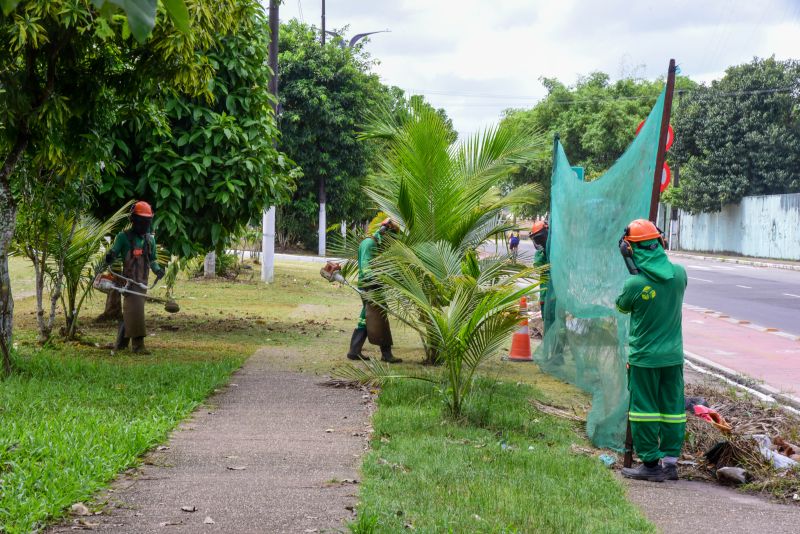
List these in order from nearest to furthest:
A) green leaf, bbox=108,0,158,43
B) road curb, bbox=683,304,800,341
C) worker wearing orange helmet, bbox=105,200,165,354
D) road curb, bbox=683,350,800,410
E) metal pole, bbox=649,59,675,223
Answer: green leaf, bbox=108,0,158,43, metal pole, bbox=649,59,675,223, road curb, bbox=683,350,800,410, worker wearing orange helmet, bbox=105,200,165,354, road curb, bbox=683,304,800,341

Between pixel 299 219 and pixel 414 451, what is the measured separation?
34.1m

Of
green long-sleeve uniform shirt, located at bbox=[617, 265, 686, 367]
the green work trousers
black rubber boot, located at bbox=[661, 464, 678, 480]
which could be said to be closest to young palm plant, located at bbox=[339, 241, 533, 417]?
green long-sleeve uniform shirt, located at bbox=[617, 265, 686, 367]

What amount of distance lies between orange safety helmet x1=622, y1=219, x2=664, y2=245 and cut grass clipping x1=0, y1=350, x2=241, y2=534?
10.9ft

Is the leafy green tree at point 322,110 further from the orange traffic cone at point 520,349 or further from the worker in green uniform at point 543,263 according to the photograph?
the orange traffic cone at point 520,349

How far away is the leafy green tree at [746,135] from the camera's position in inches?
1645

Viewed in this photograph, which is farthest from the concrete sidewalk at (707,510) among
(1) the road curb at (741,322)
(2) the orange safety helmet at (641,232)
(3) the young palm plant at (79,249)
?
(1) the road curb at (741,322)

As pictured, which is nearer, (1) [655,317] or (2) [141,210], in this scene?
(1) [655,317]

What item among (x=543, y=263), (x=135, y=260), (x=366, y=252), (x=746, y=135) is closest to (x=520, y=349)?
(x=543, y=263)

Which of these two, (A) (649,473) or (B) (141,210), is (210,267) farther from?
(A) (649,473)

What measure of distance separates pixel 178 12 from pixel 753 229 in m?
43.7

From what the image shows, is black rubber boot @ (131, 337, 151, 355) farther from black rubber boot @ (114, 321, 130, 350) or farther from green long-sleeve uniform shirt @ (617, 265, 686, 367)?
green long-sleeve uniform shirt @ (617, 265, 686, 367)

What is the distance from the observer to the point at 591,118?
2039 inches

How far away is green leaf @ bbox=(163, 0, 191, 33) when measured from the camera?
170cm

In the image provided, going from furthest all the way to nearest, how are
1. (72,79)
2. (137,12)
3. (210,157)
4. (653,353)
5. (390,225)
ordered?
1. (210,157)
2. (390,225)
3. (72,79)
4. (653,353)
5. (137,12)
